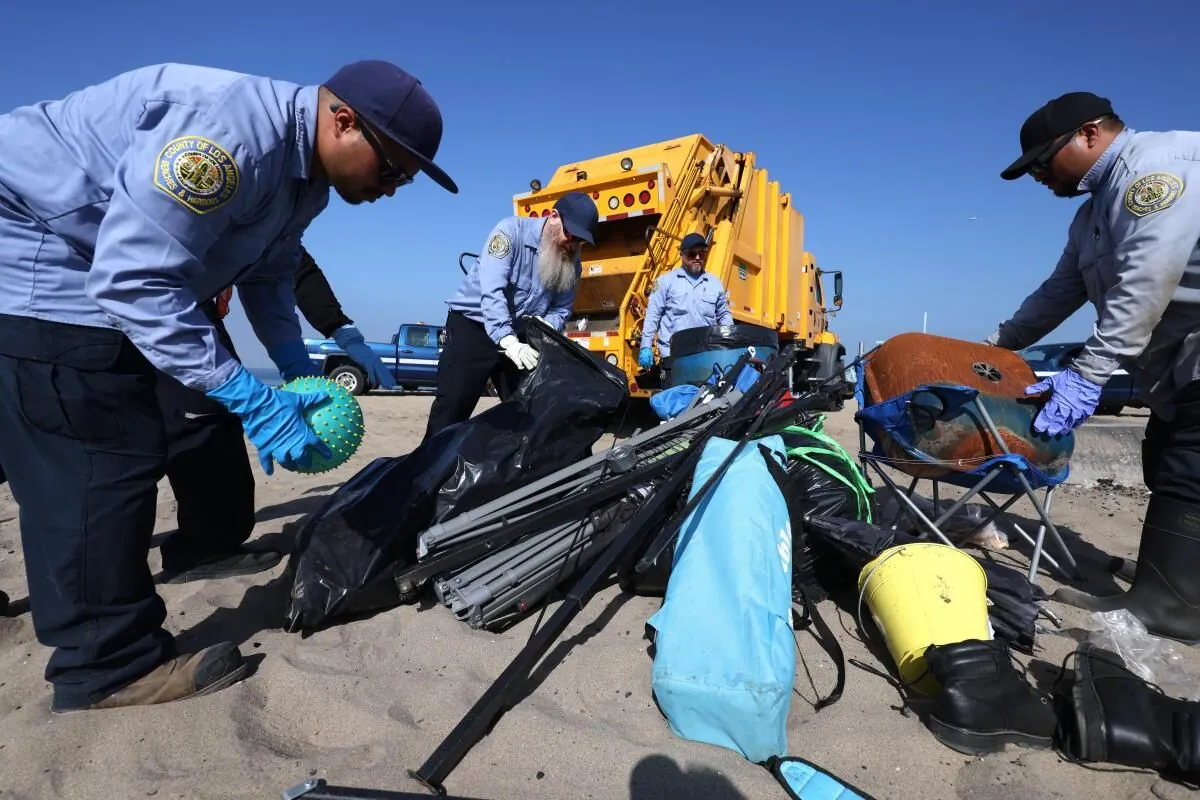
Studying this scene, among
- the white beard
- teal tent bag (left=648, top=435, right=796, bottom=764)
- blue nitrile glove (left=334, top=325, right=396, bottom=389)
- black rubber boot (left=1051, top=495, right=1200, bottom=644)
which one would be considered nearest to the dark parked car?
black rubber boot (left=1051, top=495, right=1200, bottom=644)

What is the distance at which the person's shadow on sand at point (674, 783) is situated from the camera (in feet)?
4.54

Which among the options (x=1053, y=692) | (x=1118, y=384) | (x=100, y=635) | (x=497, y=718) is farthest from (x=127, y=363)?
(x=1118, y=384)

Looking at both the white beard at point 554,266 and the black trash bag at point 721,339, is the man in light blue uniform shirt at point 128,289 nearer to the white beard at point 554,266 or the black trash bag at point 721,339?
the white beard at point 554,266

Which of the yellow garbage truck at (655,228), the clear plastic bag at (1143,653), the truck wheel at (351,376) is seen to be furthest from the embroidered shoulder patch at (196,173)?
the truck wheel at (351,376)

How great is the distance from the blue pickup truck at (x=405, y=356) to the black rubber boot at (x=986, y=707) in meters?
11.3

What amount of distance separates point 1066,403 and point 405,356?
1145 cm

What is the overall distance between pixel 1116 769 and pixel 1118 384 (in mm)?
9719

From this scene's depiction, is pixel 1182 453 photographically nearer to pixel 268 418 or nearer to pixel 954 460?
pixel 954 460

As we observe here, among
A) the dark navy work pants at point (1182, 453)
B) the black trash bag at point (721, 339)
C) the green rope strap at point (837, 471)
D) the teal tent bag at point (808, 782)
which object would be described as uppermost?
the black trash bag at point (721, 339)

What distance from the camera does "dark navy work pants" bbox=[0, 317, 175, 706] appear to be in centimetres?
152

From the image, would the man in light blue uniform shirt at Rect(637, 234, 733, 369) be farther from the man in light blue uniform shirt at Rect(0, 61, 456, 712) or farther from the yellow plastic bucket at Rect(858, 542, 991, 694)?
the man in light blue uniform shirt at Rect(0, 61, 456, 712)

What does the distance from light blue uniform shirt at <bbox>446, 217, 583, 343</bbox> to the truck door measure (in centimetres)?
891

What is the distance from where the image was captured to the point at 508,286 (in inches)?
141

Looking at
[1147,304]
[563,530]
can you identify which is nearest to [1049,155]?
[1147,304]
